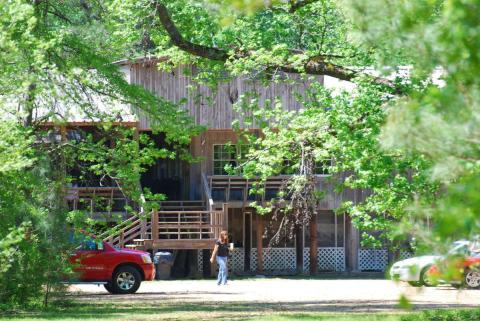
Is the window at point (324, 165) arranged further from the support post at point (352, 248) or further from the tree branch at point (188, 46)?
the tree branch at point (188, 46)

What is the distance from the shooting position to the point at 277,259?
41.6m

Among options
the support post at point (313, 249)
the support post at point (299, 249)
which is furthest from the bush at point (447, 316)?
the support post at point (299, 249)

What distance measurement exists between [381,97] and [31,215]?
664cm

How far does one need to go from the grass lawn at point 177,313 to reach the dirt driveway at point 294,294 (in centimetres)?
116

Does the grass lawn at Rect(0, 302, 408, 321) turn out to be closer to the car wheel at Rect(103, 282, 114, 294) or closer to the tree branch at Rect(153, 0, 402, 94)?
the tree branch at Rect(153, 0, 402, 94)

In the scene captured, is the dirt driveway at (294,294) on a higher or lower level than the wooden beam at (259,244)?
lower

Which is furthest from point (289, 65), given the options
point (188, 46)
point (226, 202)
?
point (226, 202)

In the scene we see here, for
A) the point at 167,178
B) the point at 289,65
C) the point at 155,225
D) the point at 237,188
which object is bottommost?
the point at 155,225

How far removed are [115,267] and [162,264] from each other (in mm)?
9696

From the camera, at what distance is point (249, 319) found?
17891 millimetres

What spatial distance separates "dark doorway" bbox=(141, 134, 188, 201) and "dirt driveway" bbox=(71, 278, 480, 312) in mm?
7284

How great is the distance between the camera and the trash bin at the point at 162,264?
3775cm

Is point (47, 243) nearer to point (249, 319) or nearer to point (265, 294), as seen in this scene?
point (249, 319)

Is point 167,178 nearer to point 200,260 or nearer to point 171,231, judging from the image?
point 200,260
